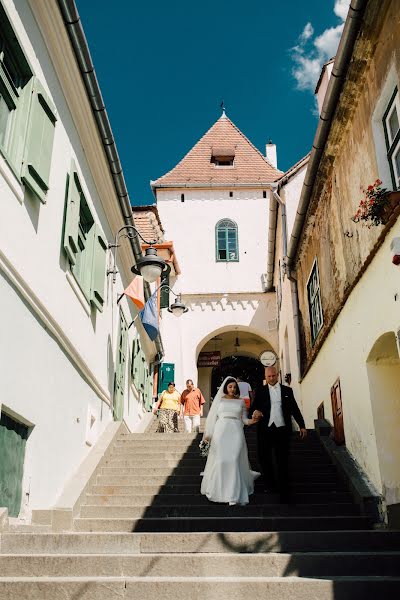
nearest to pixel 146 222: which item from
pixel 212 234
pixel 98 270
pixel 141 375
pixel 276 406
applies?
pixel 212 234

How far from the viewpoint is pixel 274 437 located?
8.02m

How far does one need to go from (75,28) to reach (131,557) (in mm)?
5874

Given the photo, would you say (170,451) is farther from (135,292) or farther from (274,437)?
(135,292)

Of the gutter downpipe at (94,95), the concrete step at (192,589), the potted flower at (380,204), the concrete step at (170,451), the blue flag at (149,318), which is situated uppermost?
the gutter downpipe at (94,95)

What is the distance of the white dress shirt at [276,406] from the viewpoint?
8.07 m

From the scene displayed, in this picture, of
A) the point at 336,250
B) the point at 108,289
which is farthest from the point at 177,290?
the point at 336,250

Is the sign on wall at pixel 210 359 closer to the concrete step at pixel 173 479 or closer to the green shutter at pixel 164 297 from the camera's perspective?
the green shutter at pixel 164 297

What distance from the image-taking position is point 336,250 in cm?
975

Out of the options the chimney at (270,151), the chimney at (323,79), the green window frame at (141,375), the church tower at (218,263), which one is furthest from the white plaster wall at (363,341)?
the chimney at (270,151)

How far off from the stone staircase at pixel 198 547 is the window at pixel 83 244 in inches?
107

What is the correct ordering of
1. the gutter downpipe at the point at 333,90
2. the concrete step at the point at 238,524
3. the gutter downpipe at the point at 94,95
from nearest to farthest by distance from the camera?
the concrete step at the point at 238,524 → the gutter downpipe at the point at 333,90 → the gutter downpipe at the point at 94,95

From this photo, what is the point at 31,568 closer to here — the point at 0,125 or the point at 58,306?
the point at 58,306

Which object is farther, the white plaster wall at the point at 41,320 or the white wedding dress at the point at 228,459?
the white wedding dress at the point at 228,459

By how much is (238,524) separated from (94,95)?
584 cm
